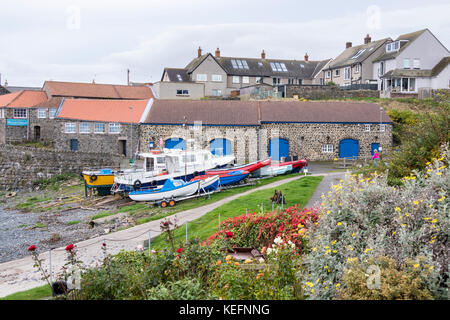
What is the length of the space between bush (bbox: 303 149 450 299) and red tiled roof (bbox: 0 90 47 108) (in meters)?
40.2

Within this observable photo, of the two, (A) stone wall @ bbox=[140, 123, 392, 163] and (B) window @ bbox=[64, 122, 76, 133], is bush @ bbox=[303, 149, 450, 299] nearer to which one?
(A) stone wall @ bbox=[140, 123, 392, 163]

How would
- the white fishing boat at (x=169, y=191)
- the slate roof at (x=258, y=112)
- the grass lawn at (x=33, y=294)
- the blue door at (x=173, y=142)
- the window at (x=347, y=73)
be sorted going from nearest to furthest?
the grass lawn at (x=33, y=294) → the white fishing boat at (x=169, y=191) → the blue door at (x=173, y=142) → the slate roof at (x=258, y=112) → the window at (x=347, y=73)

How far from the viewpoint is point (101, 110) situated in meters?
36.7

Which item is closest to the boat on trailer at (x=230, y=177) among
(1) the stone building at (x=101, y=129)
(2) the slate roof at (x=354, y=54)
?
(1) the stone building at (x=101, y=129)

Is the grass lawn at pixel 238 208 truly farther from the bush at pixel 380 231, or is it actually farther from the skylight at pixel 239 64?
the skylight at pixel 239 64

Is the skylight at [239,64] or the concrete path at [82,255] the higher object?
the skylight at [239,64]

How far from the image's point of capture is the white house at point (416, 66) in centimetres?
4359

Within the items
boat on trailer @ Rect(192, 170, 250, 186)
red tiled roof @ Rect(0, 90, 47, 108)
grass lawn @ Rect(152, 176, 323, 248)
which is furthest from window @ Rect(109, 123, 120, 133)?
grass lawn @ Rect(152, 176, 323, 248)

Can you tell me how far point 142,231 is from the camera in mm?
16297

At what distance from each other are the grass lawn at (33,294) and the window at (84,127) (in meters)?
26.3

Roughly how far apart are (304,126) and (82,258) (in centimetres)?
2433

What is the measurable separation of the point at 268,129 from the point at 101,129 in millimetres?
13914

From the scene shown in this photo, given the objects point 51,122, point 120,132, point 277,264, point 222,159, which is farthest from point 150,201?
point 51,122
